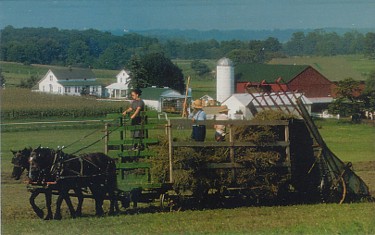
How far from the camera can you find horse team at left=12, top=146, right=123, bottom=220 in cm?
1370

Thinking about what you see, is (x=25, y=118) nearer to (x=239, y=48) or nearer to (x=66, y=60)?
(x=66, y=60)

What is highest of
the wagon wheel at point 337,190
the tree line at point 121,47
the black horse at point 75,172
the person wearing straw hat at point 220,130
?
the tree line at point 121,47

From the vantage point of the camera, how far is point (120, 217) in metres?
13.7

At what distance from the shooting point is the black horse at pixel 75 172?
1370 cm

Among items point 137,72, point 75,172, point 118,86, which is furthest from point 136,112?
point 118,86

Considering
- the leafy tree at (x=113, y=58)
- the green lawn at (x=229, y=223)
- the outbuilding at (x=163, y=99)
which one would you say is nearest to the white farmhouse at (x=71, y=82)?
the leafy tree at (x=113, y=58)

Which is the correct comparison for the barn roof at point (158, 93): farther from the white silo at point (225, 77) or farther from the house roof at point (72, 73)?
the house roof at point (72, 73)

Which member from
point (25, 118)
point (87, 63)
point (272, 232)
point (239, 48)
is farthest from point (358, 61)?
point (272, 232)

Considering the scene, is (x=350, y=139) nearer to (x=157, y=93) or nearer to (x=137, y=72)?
(x=157, y=93)

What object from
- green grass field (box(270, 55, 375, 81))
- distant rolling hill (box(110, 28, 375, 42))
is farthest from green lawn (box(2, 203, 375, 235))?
green grass field (box(270, 55, 375, 81))

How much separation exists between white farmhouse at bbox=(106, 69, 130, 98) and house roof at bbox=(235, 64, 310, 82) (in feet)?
35.6

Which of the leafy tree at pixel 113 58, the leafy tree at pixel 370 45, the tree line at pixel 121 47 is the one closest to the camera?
the tree line at pixel 121 47

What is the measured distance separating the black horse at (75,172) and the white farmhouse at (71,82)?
5862cm

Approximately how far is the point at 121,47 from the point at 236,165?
6028 centimetres
